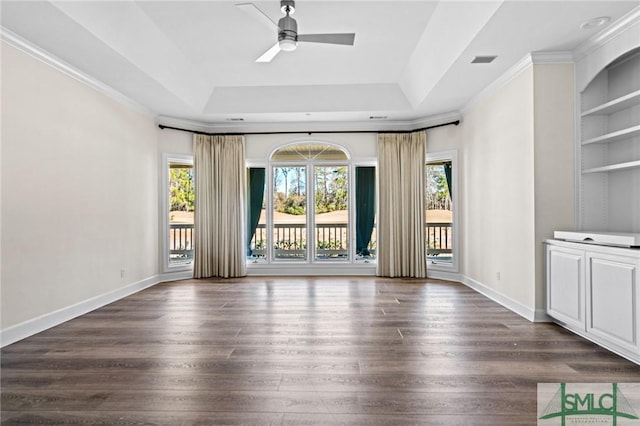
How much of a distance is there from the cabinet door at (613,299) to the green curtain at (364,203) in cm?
380

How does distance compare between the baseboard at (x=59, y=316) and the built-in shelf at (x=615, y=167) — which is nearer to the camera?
the built-in shelf at (x=615, y=167)

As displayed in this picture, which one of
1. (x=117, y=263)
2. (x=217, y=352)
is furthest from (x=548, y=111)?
(x=117, y=263)

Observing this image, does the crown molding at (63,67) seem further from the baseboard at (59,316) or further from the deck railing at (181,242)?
the baseboard at (59,316)

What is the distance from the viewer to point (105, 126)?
4621 millimetres

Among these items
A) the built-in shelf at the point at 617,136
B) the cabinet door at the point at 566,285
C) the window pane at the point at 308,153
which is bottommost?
the cabinet door at the point at 566,285

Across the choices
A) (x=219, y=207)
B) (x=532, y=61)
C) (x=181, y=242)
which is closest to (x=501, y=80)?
(x=532, y=61)

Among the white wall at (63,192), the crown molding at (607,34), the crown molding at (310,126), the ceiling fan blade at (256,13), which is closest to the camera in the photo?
the ceiling fan blade at (256,13)

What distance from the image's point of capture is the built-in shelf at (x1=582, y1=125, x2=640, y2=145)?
9.97 ft

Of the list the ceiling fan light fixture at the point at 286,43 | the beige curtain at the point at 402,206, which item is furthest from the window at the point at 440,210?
the ceiling fan light fixture at the point at 286,43

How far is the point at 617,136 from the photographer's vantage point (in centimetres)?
326

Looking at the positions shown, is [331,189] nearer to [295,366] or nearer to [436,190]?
[436,190]

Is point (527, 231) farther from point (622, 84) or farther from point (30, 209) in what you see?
point (30, 209)

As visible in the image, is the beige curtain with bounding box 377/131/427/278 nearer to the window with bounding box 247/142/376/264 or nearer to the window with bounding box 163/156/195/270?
the window with bounding box 247/142/376/264

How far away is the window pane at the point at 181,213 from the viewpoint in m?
6.25
